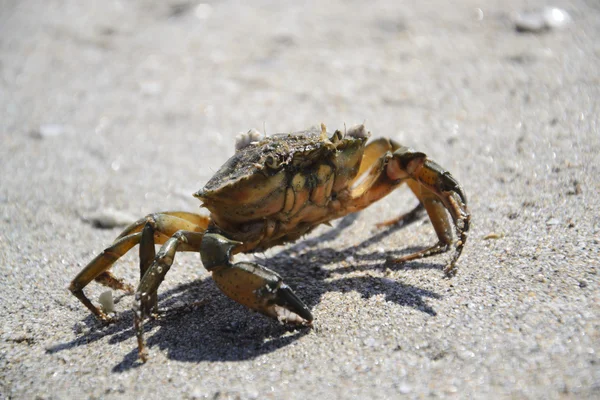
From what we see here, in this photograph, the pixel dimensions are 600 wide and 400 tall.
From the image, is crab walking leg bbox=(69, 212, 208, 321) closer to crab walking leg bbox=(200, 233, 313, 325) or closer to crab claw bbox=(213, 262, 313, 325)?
crab walking leg bbox=(200, 233, 313, 325)

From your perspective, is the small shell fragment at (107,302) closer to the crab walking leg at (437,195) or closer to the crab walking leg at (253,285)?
the crab walking leg at (253,285)

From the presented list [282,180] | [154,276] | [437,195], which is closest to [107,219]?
[154,276]

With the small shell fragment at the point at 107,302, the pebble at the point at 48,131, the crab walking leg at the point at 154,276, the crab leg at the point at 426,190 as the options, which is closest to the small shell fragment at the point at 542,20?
the crab leg at the point at 426,190

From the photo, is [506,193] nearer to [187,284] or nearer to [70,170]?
[187,284]

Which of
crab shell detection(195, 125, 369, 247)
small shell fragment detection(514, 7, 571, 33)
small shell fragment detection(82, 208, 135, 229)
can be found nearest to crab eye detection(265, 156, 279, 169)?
crab shell detection(195, 125, 369, 247)

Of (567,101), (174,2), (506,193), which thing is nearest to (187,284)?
(506,193)
